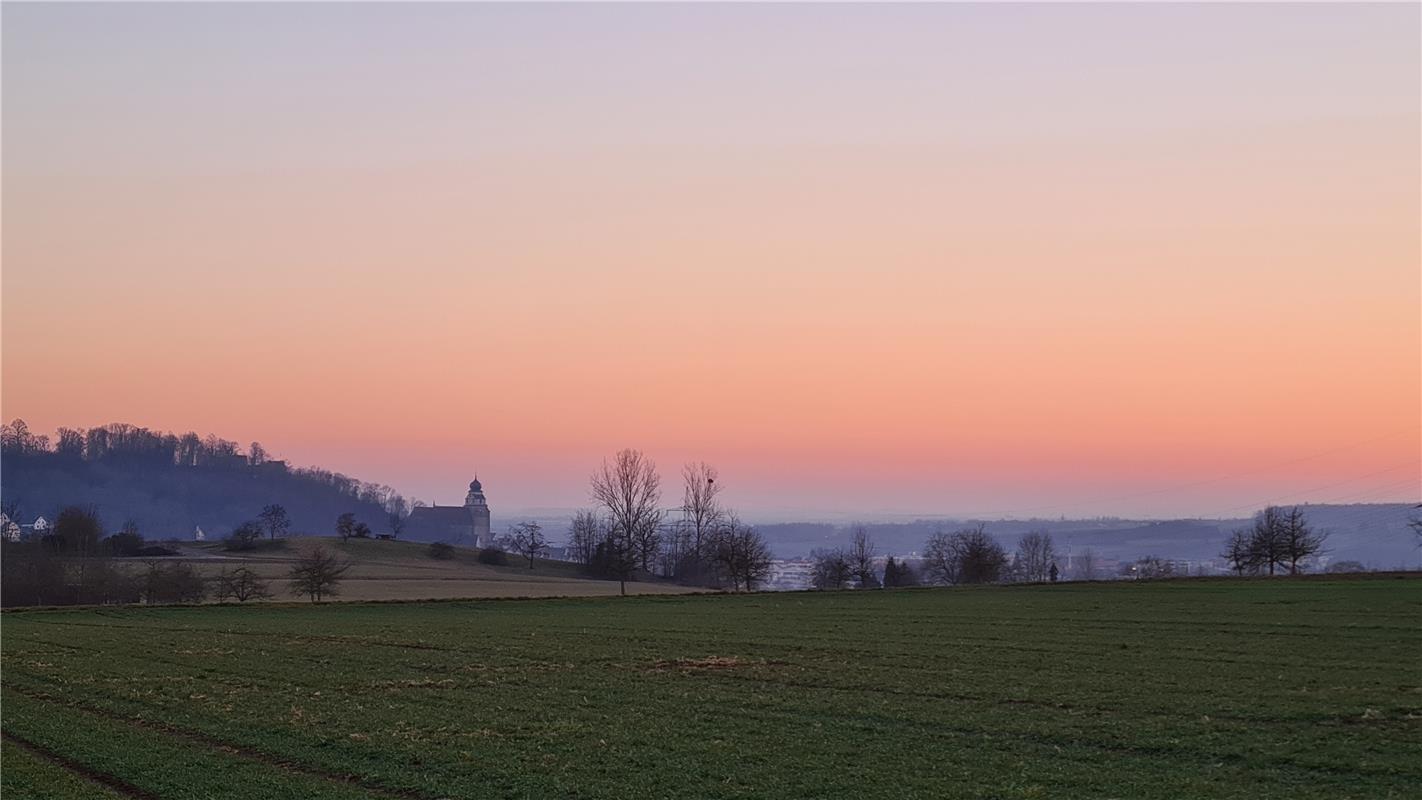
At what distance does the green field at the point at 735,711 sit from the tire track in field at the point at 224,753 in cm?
8

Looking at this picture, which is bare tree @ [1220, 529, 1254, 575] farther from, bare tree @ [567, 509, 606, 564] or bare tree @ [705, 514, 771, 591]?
bare tree @ [567, 509, 606, 564]

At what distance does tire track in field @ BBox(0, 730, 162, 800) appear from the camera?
1903cm

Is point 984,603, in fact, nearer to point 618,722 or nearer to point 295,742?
point 618,722

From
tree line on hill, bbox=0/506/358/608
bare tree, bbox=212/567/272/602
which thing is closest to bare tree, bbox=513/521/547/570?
tree line on hill, bbox=0/506/358/608

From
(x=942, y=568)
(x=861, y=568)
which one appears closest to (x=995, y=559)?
(x=861, y=568)

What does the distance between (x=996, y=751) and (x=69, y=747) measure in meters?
18.4

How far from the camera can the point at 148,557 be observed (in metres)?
144

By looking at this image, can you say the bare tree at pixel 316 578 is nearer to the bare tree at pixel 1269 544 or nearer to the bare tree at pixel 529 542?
the bare tree at pixel 529 542

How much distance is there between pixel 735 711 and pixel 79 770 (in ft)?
45.7

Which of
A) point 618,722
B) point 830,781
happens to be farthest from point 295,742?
point 830,781

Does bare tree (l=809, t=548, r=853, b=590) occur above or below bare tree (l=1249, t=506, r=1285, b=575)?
below

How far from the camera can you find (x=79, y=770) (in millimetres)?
20828

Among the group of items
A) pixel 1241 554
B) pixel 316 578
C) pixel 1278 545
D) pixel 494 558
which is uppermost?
pixel 1278 545

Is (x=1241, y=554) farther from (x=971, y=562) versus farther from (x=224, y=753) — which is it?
(x=224, y=753)
